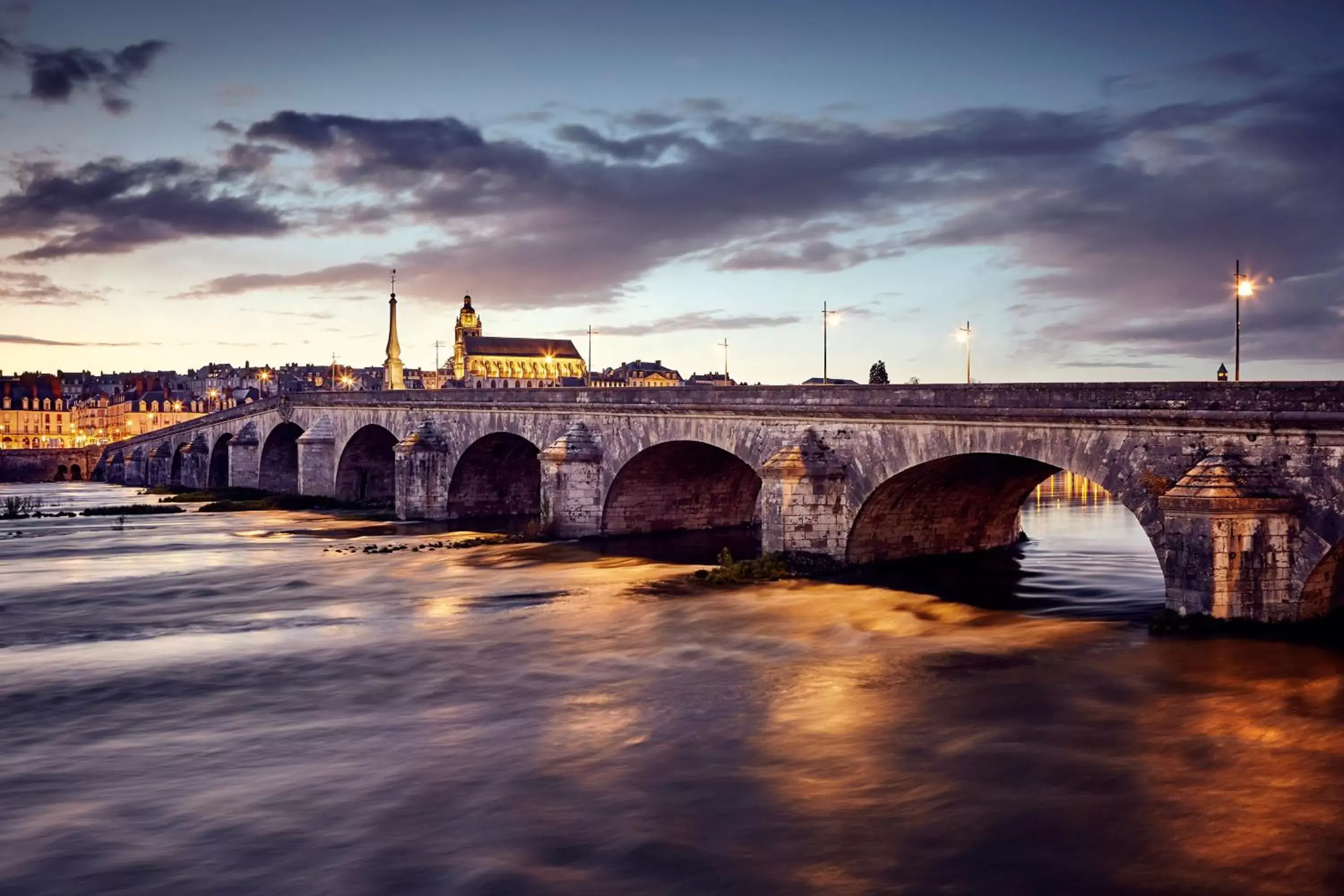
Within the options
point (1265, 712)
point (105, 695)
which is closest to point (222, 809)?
point (105, 695)

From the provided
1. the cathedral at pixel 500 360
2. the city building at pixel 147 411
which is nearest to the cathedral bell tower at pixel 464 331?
the cathedral at pixel 500 360

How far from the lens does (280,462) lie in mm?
69062

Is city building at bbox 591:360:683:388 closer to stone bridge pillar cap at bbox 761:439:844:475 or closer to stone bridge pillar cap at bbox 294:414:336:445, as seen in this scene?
stone bridge pillar cap at bbox 294:414:336:445

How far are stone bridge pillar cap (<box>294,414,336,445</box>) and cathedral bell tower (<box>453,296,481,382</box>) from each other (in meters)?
128

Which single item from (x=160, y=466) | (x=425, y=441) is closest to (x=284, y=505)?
(x=425, y=441)

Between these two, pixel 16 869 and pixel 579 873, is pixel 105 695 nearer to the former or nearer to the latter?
pixel 16 869

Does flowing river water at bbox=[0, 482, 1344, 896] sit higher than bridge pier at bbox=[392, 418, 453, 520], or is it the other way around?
bridge pier at bbox=[392, 418, 453, 520]

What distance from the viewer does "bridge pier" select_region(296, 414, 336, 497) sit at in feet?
190

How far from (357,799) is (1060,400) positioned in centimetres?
1484

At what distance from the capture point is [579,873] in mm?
11234

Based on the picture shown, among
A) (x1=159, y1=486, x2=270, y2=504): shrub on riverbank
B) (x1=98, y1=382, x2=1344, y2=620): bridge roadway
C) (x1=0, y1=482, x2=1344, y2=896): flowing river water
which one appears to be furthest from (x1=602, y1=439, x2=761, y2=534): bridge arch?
(x1=159, y1=486, x2=270, y2=504): shrub on riverbank

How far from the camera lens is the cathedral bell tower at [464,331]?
614 ft

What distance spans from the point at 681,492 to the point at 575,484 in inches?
150

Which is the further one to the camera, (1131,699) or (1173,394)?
(1173,394)
